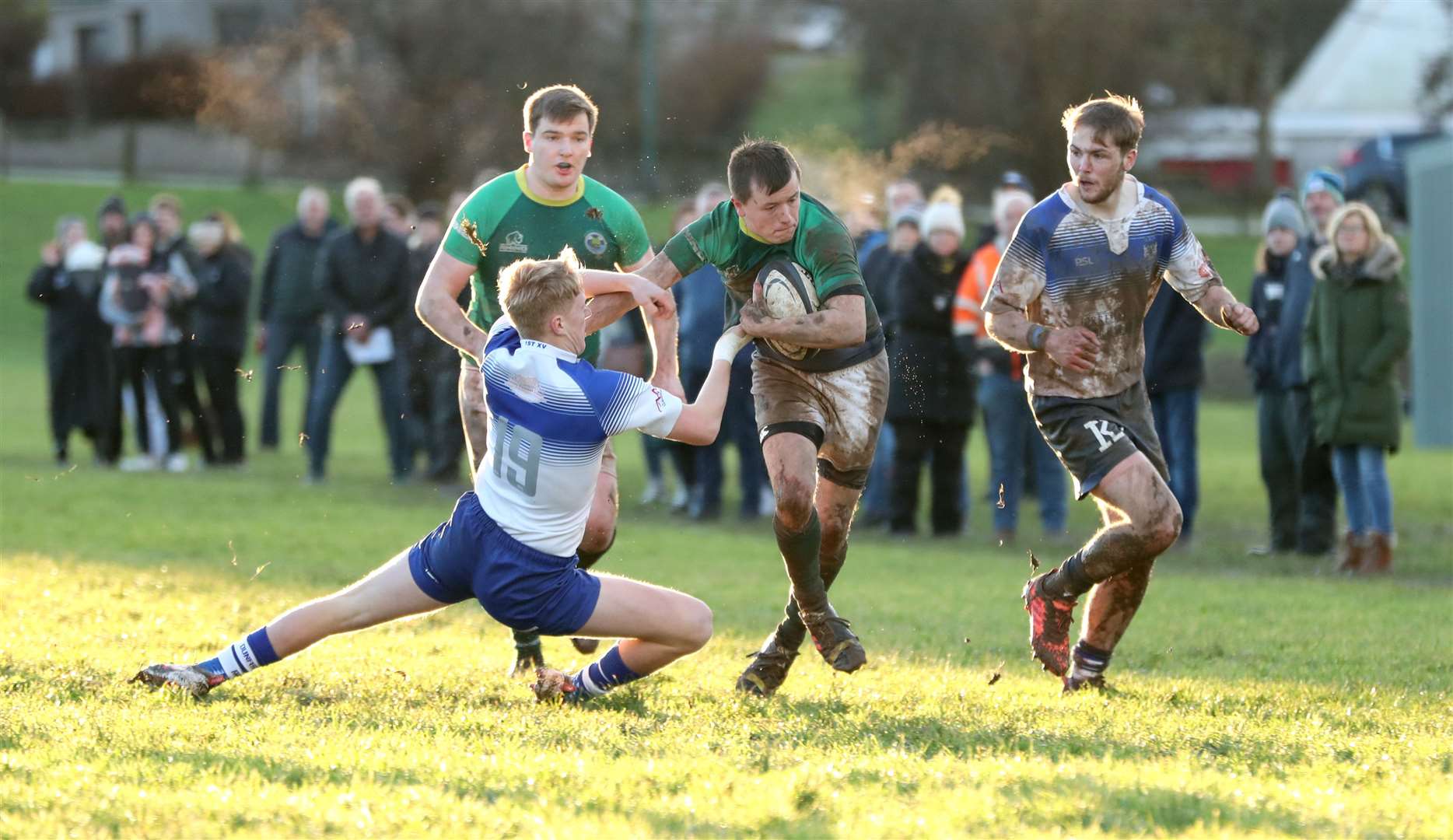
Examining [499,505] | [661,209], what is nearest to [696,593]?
[499,505]

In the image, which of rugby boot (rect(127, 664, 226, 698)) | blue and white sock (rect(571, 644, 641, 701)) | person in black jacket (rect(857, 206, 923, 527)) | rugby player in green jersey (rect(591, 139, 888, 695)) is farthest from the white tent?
rugby boot (rect(127, 664, 226, 698))

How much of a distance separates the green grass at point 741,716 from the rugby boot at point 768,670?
0.08 m

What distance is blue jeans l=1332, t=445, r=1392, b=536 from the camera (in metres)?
11.6

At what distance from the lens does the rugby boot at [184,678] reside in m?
6.40

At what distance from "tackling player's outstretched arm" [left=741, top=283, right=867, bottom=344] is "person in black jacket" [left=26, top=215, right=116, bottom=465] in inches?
500

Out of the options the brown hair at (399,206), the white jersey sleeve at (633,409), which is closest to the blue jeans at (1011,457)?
the brown hair at (399,206)

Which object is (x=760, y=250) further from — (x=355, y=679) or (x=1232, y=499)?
(x=1232, y=499)

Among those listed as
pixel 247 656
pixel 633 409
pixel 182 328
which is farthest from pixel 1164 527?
pixel 182 328

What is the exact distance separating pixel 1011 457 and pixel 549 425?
24.2ft

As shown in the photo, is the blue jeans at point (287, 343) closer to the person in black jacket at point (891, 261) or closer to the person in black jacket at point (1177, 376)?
the person in black jacket at point (891, 261)

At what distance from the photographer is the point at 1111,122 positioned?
682 cm

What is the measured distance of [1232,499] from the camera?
16.2 meters

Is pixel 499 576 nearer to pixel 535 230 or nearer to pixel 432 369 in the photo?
pixel 535 230

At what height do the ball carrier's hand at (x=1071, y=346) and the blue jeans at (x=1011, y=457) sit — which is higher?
the ball carrier's hand at (x=1071, y=346)
